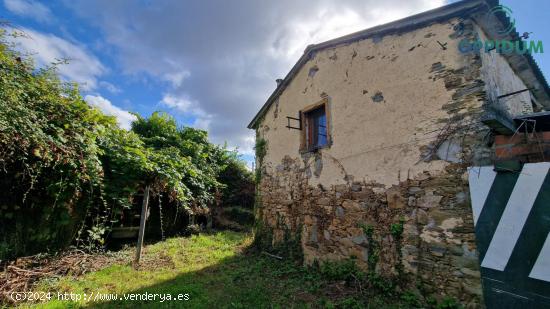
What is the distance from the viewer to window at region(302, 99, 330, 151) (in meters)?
5.60

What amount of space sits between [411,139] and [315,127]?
245 centimetres

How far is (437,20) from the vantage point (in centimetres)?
375

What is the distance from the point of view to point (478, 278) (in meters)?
2.93

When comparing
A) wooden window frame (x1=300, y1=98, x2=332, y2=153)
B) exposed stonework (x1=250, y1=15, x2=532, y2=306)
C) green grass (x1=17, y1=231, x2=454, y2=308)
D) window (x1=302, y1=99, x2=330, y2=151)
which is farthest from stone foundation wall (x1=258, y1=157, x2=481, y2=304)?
window (x1=302, y1=99, x2=330, y2=151)

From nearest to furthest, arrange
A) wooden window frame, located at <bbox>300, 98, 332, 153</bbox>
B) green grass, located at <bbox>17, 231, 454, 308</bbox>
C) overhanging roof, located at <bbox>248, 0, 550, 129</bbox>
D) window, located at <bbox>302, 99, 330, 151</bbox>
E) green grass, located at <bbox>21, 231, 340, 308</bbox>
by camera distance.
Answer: overhanging roof, located at <bbox>248, 0, 550, 129</bbox> → green grass, located at <bbox>17, 231, 454, 308</bbox> → green grass, located at <bbox>21, 231, 340, 308</bbox> → wooden window frame, located at <bbox>300, 98, 332, 153</bbox> → window, located at <bbox>302, 99, 330, 151</bbox>

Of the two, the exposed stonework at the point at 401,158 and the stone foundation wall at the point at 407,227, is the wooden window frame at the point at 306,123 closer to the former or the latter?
the exposed stonework at the point at 401,158

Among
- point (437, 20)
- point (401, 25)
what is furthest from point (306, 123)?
point (437, 20)

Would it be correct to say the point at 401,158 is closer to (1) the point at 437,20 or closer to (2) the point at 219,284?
(1) the point at 437,20

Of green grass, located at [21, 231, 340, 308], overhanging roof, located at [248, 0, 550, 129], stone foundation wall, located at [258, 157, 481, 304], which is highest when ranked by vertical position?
overhanging roof, located at [248, 0, 550, 129]

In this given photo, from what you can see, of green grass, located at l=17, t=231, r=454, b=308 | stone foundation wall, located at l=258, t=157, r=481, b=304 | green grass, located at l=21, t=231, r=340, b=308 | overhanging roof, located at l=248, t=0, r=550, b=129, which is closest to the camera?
stone foundation wall, located at l=258, t=157, r=481, b=304

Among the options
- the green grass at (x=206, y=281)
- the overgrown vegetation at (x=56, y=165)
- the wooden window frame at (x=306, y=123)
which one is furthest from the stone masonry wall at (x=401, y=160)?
the overgrown vegetation at (x=56, y=165)

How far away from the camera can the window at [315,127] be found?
5.60 m

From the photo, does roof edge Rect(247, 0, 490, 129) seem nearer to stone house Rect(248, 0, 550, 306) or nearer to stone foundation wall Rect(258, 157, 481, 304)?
stone house Rect(248, 0, 550, 306)

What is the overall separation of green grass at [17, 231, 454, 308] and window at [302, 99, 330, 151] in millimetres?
2704
